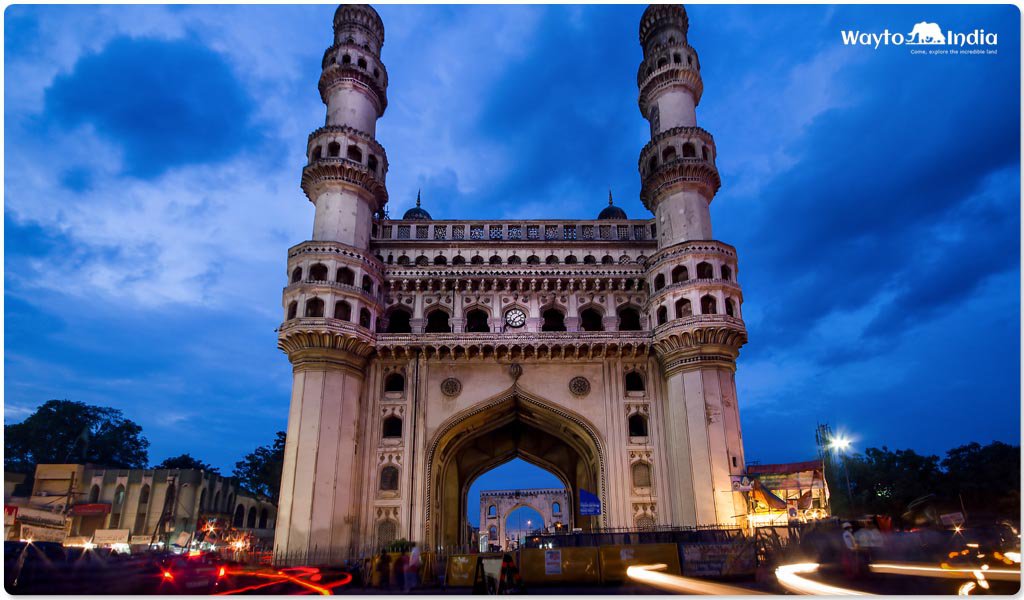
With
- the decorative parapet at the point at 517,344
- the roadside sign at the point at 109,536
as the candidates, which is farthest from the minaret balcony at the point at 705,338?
the roadside sign at the point at 109,536

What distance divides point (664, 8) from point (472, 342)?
23.6 metres

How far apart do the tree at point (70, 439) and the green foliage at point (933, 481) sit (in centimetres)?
6730

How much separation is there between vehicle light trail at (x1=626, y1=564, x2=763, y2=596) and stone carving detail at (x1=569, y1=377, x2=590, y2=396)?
13.9m

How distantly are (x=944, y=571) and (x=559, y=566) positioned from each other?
30.5 feet

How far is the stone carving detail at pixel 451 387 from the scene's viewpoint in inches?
1254

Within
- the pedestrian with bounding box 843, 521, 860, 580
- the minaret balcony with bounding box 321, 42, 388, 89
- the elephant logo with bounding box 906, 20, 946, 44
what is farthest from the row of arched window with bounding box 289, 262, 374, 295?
the elephant logo with bounding box 906, 20, 946, 44

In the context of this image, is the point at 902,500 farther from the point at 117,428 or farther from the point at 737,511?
the point at 117,428

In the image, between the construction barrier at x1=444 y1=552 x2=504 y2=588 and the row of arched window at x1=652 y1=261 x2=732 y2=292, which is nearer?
the construction barrier at x1=444 y1=552 x2=504 y2=588

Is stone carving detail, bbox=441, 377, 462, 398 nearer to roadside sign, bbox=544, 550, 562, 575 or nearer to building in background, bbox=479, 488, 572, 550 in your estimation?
roadside sign, bbox=544, 550, 562, 575

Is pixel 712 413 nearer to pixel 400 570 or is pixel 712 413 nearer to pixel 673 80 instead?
pixel 400 570

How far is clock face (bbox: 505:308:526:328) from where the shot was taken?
3353 centimetres

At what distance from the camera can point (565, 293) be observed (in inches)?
1336

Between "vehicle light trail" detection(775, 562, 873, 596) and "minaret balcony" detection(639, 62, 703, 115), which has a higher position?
"minaret balcony" detection(639, 62, 703, 115)

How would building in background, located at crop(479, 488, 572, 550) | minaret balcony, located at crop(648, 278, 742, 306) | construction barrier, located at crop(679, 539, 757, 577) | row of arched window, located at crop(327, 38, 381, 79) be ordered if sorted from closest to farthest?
construction barrier, located at crop(679, 539, 757, 577), minaret balcony, located at crop(648, 278, 742, 306), row of arched window, located at crop(327, 38, 381, 79), building in background, located at crop(479, 488, 572, 550)
